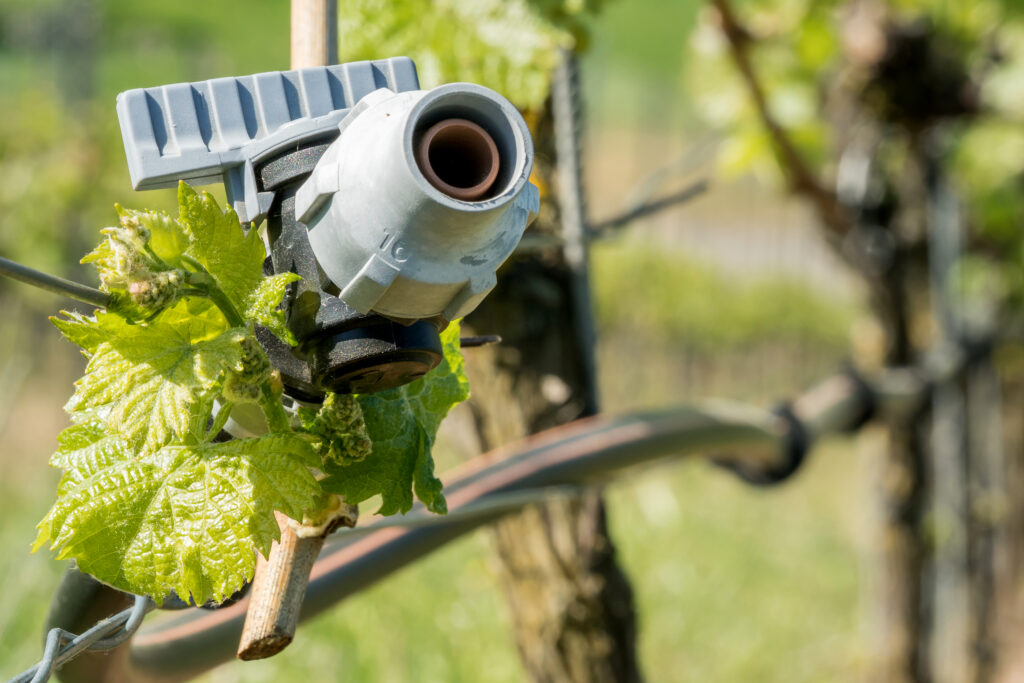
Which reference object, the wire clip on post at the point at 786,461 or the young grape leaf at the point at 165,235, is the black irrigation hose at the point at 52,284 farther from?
the wire clip on post at the point at 786,461

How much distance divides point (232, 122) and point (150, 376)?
95 mm

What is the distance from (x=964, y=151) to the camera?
153cm

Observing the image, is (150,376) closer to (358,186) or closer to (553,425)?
(358,186)

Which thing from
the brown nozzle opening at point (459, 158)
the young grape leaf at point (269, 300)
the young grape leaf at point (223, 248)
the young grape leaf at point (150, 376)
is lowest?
the young grape leaf at point (150, 376)

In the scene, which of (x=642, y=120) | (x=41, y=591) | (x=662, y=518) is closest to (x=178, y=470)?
(x=41, y=591)

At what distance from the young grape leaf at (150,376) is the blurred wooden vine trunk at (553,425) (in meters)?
0.50

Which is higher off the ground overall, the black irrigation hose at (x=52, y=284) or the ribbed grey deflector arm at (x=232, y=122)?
the ribbed grey deflector arm at (x=232, y=122)

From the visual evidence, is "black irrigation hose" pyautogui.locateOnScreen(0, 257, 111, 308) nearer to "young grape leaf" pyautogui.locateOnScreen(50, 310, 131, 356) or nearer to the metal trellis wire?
"young grape leaf" pyautogui.locateOnScreen(50, 310, 131, 356)

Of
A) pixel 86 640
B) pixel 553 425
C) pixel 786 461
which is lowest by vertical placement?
pixel 786 461

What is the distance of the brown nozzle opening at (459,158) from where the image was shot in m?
0.27

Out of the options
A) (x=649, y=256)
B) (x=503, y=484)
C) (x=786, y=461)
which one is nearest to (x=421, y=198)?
(x=503, y=484)

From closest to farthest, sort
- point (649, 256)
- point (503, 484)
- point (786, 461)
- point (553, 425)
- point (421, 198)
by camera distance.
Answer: point (421, 198) < point (503, 484) < point (553, 425) < point (786, 461) < point (649, 256)

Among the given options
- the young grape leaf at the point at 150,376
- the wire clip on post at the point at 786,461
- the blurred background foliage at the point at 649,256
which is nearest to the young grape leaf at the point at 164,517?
the young grape leaf at the point at 150,376

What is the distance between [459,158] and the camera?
278 millimetres
